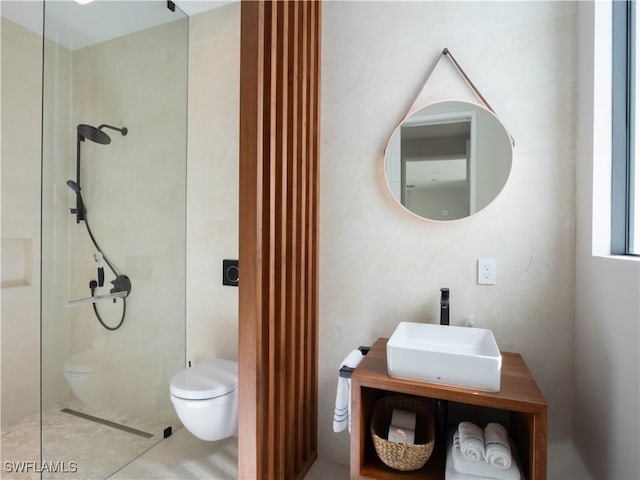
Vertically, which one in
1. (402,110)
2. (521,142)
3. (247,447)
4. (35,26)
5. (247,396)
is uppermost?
(35,26)

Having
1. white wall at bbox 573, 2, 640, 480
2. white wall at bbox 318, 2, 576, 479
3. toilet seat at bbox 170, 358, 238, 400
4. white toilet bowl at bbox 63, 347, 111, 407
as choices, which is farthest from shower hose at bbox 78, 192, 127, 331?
white wall at bbox 573, 2, 640, 480

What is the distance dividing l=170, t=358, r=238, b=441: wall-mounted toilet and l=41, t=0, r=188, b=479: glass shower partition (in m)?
0.38

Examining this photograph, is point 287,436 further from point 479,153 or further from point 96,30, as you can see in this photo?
point 96,30

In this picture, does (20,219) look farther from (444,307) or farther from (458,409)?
(458,409)

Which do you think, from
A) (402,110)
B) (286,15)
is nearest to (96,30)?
(286,15)

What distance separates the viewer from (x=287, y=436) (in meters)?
1.63

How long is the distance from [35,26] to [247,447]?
2.45 m

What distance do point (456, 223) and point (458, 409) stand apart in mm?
877

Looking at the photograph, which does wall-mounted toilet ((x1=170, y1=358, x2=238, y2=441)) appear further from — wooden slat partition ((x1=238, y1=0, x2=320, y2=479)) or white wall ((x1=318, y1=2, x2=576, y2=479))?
white wall ((x1=318, y1=2, x2=576, y2=479))

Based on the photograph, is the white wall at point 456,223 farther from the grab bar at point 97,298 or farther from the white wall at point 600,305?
the grab bar at point 97,298

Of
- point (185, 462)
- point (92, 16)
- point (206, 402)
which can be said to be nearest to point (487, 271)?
point (206, 402)

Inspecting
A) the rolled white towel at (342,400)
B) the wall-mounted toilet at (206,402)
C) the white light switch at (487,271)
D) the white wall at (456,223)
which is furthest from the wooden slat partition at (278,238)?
the white light switch at (487,271)

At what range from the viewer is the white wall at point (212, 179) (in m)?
2.18

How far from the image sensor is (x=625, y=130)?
129 centimetres
